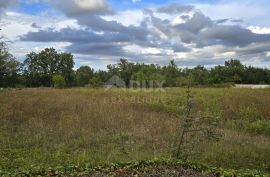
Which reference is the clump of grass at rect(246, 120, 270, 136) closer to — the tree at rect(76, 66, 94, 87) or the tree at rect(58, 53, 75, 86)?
the tree at rect(76, 66, 94, 87)

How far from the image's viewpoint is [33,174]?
6.05m

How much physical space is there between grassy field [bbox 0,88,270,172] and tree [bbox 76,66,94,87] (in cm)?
4425

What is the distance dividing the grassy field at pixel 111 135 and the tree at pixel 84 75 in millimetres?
44251

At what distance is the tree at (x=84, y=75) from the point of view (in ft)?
201

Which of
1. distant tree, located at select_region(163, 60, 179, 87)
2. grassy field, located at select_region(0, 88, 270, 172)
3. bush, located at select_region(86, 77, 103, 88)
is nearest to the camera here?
grassy field, located at select_region(0, 88, 270, 172)

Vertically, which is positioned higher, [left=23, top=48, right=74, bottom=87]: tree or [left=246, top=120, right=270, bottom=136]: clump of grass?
[left=23, top=48, right=74, bottom=87]: tree

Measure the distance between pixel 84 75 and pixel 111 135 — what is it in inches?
2025

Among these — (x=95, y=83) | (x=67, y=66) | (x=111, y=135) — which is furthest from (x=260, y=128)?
(x=67, y=66)

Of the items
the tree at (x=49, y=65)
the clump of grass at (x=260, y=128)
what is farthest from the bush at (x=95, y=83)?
the clump of grass at (x=260, y=128)

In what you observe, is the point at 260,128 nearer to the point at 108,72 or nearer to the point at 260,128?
the point at 260,128

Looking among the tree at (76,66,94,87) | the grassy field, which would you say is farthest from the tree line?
the grassy field

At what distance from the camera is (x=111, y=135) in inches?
428

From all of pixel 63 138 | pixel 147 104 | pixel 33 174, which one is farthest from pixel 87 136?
pixel 147 104

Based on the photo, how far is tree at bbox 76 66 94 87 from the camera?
61.1 m
